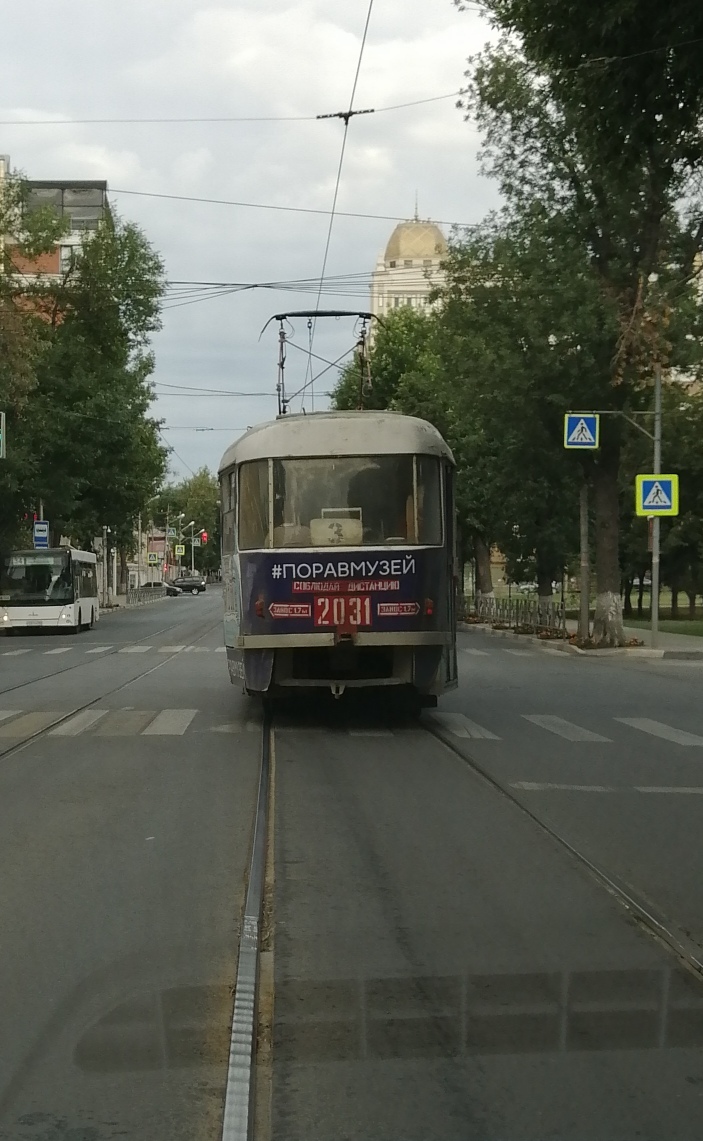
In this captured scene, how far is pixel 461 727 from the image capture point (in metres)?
15.4

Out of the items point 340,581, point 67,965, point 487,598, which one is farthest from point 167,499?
point 67,965

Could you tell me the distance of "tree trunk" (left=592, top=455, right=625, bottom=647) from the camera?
33094 millimetres

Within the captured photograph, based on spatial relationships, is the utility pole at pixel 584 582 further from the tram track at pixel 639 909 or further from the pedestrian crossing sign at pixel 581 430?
the tram track at pixel 639 909

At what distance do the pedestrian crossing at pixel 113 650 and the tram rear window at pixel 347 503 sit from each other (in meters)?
16.9

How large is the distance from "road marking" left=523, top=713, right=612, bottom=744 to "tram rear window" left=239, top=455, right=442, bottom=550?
245 cm

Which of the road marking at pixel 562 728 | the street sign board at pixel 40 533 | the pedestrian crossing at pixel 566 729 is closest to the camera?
the pedestrian crossing at pixel 566 729

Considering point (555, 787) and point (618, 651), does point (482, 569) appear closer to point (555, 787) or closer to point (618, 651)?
point (618, 651)

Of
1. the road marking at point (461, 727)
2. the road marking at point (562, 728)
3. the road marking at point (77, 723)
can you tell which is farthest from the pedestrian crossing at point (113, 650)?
the road marking at point (562, 728)

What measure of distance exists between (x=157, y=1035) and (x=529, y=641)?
34.2 m

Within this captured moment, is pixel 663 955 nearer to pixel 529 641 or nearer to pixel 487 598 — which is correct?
pixel 529 641

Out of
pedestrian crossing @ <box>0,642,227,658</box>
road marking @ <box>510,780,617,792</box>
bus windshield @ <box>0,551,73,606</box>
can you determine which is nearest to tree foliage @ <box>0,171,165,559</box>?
bus windshield @ <box>0,551,73,606</box>

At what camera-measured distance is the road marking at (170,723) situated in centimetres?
1448

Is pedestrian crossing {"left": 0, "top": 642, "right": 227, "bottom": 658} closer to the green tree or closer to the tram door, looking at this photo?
the green tree

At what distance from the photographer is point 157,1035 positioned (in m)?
4.84
